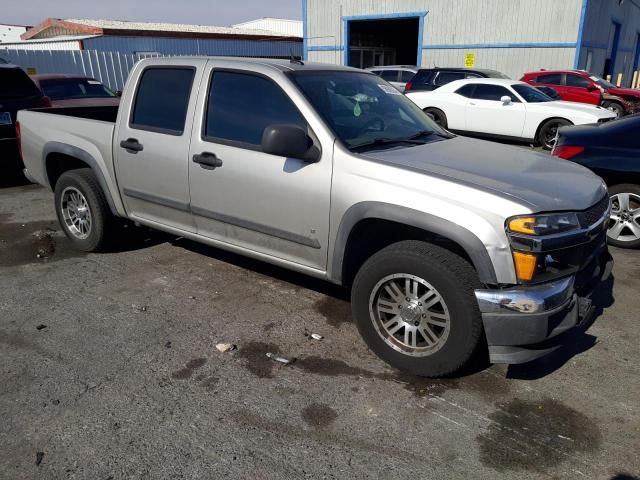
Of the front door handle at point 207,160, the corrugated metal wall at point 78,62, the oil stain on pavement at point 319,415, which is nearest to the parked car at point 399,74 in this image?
the corrugated metal wall at point 78,62

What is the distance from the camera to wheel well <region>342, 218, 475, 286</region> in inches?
128

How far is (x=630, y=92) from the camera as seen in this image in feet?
50.1

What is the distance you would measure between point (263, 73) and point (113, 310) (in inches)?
85.4

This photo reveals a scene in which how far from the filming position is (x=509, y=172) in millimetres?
3273

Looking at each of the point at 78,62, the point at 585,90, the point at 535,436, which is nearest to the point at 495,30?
the point at 585,90

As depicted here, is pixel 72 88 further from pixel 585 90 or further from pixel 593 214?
pixel 585 90

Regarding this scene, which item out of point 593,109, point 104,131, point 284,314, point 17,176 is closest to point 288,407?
point 284,314

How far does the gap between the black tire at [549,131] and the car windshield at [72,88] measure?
9.24 m

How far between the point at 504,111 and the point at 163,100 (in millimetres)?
9629

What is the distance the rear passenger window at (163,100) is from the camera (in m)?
4.18

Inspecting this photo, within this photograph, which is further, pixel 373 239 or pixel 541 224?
pixel 373 239

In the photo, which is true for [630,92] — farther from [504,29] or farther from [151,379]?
[151,379]

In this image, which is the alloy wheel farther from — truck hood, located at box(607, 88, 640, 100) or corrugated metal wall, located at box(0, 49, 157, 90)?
corrugated metal wall, located at box(0, 49, 157, 90)

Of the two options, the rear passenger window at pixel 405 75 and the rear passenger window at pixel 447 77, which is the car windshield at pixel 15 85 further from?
the rear passenger window at pixel 405 75
